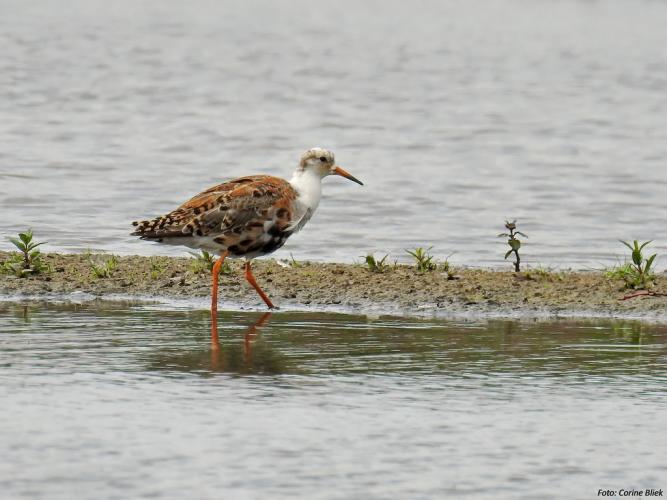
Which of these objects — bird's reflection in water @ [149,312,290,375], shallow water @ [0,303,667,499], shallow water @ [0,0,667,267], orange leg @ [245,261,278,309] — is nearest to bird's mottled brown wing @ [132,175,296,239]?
orange leg @ [245,261,278,309]

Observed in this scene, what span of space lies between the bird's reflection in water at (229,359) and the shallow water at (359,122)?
168 inches

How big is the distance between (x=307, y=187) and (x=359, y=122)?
12446 mm

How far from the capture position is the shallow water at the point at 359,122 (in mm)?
15703

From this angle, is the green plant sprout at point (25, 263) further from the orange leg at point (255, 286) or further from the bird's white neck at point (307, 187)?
the bird's white neck at point (307, 187)

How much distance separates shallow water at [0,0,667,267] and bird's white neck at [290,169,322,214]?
6.93ft

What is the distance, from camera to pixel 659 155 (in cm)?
2042

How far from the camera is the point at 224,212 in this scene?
433 inches

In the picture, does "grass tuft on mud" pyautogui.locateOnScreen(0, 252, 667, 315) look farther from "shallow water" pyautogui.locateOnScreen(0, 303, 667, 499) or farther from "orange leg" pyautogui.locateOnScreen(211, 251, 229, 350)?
"shallow water" pyautogui.locateOnScreen(0, 303, 667, 499)

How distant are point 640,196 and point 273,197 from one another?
743 cm

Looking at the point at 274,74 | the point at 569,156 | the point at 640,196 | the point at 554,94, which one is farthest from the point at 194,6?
the point at 640,196

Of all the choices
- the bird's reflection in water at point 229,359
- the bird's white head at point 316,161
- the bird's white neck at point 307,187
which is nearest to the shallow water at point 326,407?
the bird's reflection in water at point 229,359

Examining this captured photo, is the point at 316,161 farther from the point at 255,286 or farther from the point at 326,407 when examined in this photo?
the point at 326,407

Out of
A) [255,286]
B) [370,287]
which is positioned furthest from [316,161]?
[255,286]

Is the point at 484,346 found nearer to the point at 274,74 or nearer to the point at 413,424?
the point at 413,424
